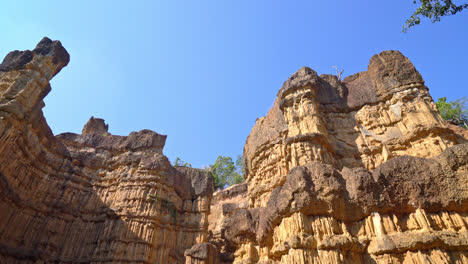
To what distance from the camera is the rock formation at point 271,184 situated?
25.7 ft

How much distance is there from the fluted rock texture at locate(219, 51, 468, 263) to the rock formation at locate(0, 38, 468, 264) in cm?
4

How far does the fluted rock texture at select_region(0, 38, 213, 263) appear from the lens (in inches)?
675

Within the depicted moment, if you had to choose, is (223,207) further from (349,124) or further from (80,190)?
(349,124)

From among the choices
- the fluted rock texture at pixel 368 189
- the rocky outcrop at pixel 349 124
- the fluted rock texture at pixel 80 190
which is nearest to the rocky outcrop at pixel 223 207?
the fluted rock texture at pixel 80 190

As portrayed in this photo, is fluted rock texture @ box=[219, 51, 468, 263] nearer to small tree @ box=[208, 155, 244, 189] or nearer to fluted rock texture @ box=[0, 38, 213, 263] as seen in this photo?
fluted rock texture @ box=[0, 38, 213, 263]

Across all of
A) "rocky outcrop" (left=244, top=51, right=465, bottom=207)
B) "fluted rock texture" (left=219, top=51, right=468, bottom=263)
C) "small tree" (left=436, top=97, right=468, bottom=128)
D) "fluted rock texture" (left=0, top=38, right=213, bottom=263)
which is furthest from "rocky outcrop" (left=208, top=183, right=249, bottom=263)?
"small tree" (left=436, top=97, right=468, bottom=128)

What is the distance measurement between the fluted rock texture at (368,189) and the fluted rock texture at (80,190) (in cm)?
1048

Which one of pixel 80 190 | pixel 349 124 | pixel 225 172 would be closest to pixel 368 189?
pixel 349 124

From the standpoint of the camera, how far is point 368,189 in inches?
326

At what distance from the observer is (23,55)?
17.8 meters

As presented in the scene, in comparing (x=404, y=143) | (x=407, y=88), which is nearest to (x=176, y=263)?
(x=404, y=143)

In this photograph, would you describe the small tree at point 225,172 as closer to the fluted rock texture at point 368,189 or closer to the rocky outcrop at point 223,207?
the rocky outcrop at point 223,207

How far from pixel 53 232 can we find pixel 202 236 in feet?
36.2

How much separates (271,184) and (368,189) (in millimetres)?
7015
